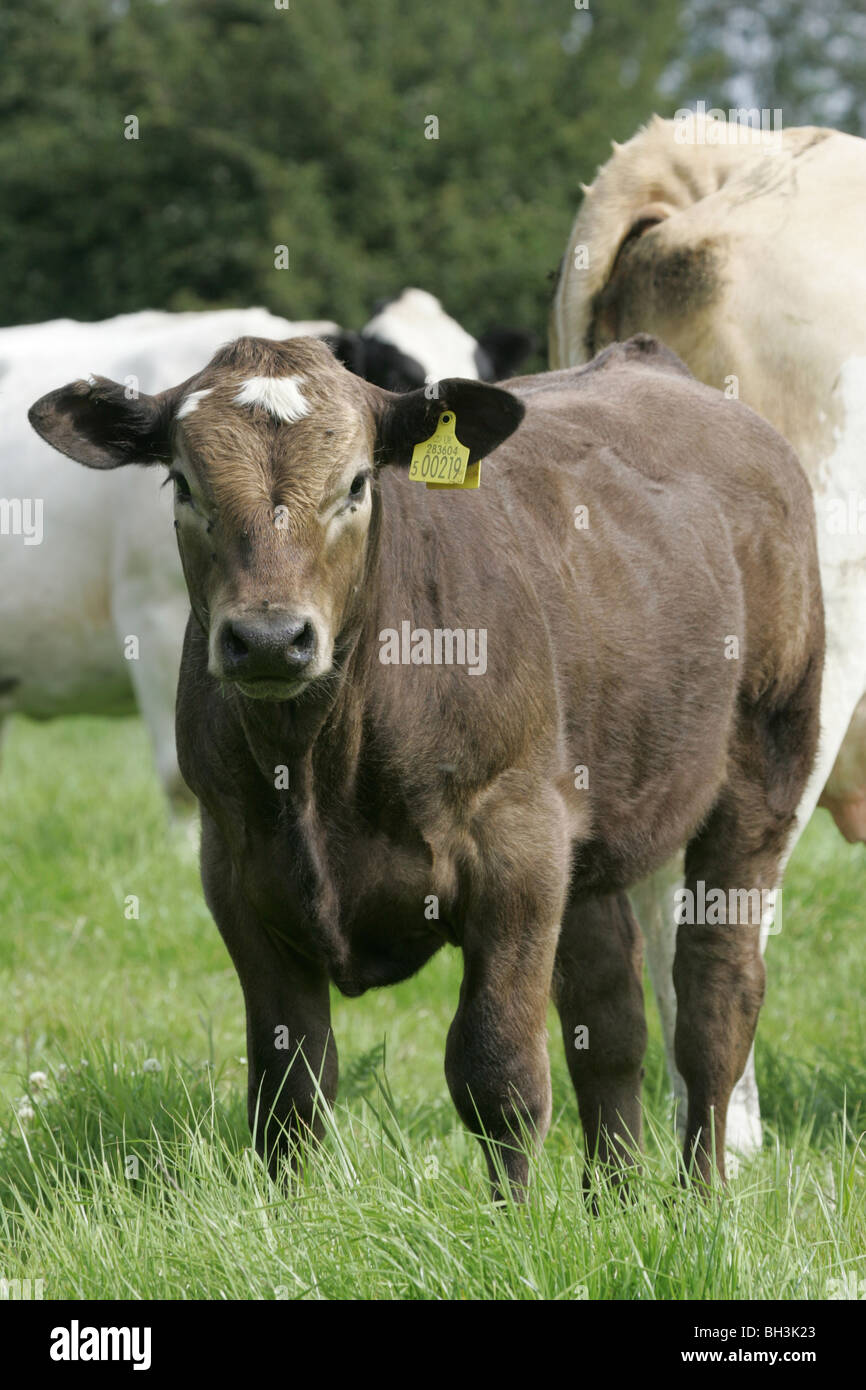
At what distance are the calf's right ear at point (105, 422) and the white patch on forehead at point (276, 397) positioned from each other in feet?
0.72

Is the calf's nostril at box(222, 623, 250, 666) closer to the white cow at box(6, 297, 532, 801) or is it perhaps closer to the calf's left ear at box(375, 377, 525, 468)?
the calf's left ear at box(375, 377, 525, 468)

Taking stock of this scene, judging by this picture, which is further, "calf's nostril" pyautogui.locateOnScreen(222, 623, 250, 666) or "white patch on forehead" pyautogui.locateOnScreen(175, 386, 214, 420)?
"white patch on forehead" pyautogui.locateOnScreen(175, 386, 214, 420)

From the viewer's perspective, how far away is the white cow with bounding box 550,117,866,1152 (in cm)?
484

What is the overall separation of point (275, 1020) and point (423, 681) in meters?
0.78

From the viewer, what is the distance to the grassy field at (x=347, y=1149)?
2.85 m

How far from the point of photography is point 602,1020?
4.19 meters

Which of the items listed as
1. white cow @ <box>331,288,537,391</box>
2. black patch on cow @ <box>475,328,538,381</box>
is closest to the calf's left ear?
white cow @ <box>331,288,537,391</box>

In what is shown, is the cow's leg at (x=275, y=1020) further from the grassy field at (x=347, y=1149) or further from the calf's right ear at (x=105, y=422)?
the calf's right ear at (x=105, y=422)

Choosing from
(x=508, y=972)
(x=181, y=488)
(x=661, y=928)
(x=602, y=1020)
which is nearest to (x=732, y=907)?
(x=602, y=1020)

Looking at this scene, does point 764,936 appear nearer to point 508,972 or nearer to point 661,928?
point 661,928

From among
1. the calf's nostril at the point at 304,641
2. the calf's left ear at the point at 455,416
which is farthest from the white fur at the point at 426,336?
the calf's nostril at the point at 304,641

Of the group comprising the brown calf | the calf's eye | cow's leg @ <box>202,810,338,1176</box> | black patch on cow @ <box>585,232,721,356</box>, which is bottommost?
cow's leg @ <box>202,810,338,1176</box>
